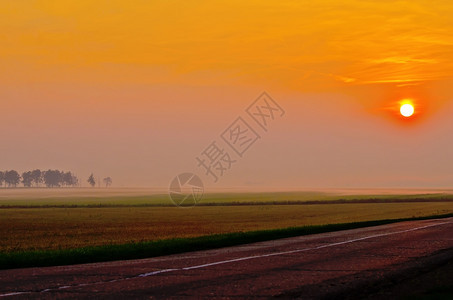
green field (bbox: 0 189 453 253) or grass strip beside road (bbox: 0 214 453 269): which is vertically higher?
grass strip beside road (bbox: 0 214 453 269)

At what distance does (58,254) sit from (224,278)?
287 inches

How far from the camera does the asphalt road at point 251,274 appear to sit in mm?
12164

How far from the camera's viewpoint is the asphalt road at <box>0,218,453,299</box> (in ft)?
39.9

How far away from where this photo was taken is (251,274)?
14508 millimetres

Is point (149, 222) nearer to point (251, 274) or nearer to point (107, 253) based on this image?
point (107, 253)

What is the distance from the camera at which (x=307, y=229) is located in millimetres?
30109

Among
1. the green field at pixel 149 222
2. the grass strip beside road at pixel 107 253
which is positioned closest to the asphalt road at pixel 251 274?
the grass strip beside road at pixel 107 253

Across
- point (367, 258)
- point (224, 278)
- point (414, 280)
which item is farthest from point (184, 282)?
point (367, 258)

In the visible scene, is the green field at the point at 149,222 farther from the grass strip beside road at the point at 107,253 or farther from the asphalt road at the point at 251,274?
the asphalt road at the point at 251,274

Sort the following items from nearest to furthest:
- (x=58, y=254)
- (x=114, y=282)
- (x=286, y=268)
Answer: (x=114, y=282) → (x=286, y=268) → (x=58, y=254)

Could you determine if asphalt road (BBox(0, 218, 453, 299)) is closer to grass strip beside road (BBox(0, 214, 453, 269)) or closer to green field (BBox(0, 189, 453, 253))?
grass strip beside road (BBox(0, 214, 453, 269))

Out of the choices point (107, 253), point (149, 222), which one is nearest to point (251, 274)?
point (107, 253)

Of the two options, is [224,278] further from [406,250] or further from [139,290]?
[406,250]

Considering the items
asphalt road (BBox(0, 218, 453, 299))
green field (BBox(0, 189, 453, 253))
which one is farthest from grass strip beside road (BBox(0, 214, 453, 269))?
green field (BBox(0, 189, 453, 253))
